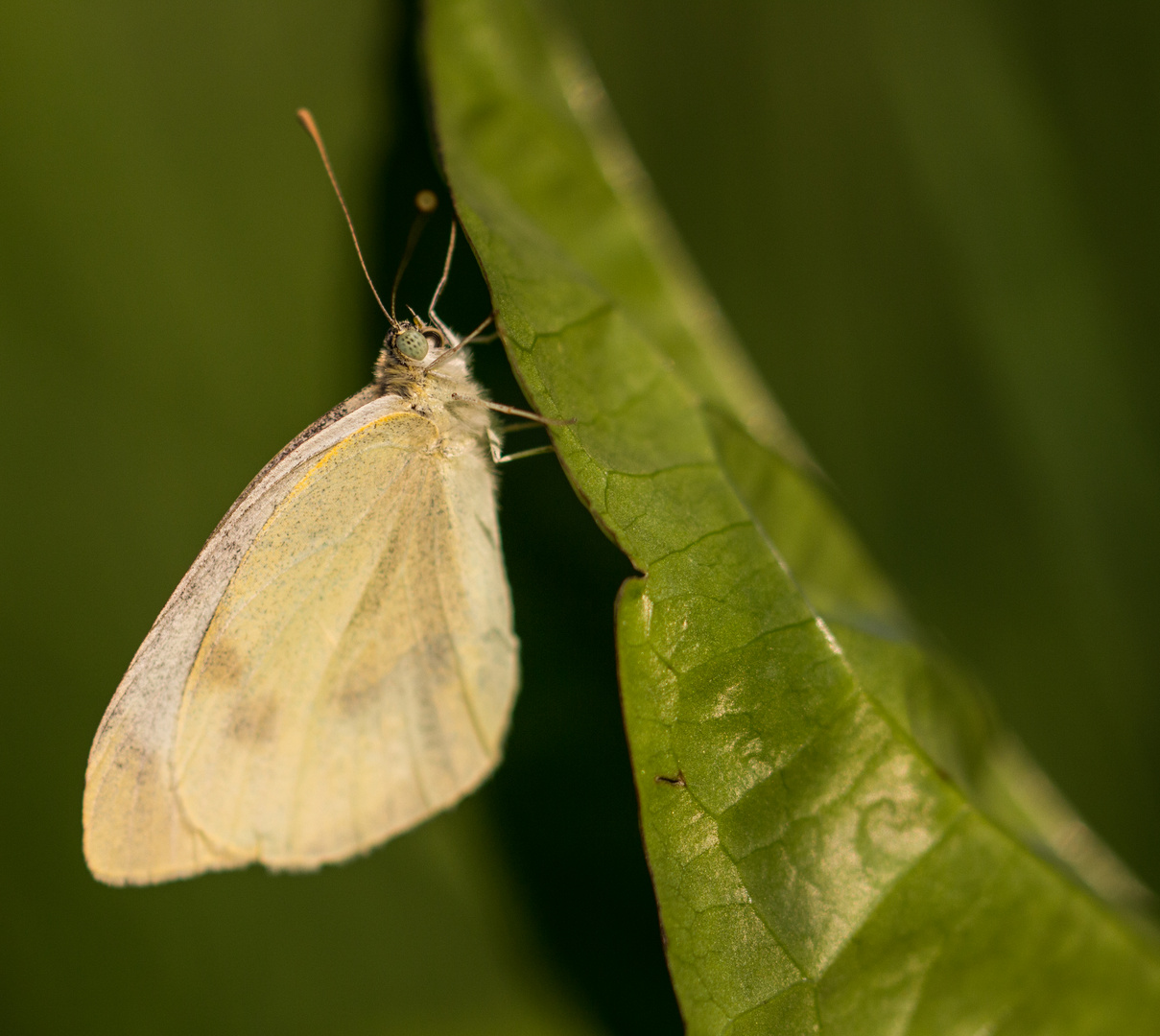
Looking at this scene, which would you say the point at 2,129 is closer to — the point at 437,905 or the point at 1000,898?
the point at 437,905

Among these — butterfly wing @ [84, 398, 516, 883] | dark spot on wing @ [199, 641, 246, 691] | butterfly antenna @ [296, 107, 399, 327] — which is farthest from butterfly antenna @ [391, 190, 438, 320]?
dark spot on wing @ [199, 641, 246, 691]

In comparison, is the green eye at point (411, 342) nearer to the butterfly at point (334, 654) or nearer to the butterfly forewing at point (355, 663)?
the butterfly at point (334, 654)

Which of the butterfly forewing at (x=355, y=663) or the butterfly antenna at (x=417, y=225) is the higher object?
the butterfly antenna at (x=417, y=225)

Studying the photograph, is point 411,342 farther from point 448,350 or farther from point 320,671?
point 320,671

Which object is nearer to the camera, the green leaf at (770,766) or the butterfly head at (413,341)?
the green leaf at (770,766)

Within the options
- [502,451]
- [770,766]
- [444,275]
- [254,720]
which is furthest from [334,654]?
[770,766]

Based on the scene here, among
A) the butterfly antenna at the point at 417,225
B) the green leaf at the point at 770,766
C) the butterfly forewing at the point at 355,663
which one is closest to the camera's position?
the green leaf at the point at 770,766

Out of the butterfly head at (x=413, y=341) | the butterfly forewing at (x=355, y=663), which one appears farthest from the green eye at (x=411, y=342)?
the butterfly forewing at (x=355, y=663)

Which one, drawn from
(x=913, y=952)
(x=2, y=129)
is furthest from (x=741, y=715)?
(x=2, y=129)
